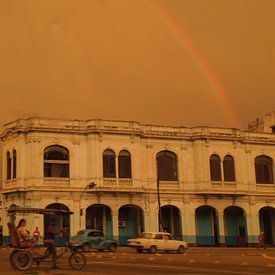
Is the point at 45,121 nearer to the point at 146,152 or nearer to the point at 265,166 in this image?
the point at 146,152

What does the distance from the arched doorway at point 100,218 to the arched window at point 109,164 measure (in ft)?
10.0

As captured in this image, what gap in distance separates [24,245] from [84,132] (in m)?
32.1

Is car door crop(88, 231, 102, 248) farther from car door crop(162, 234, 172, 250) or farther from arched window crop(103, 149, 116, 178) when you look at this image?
arched window crop(103, 149, 116, 178)

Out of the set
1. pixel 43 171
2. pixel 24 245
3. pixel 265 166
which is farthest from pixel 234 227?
pixel 24 245

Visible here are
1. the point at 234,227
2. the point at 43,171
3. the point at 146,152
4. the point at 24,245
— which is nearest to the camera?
the point at 24,245

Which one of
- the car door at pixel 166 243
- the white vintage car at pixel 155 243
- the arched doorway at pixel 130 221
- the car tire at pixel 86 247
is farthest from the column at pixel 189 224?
the car tire at pixel 86 247

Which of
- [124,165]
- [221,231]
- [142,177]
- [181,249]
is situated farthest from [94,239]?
[221,231]

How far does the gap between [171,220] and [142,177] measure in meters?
6.68

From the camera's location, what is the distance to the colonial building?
50750 millimetres

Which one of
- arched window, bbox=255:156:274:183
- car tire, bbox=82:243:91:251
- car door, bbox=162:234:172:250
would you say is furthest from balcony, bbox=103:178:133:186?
arched window, bbox=255:156:274:183

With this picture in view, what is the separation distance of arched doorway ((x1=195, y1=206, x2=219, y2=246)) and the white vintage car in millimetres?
15444

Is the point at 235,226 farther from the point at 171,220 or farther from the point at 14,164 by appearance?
the point at 14,164

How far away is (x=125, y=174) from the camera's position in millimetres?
53125

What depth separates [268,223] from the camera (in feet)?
203
